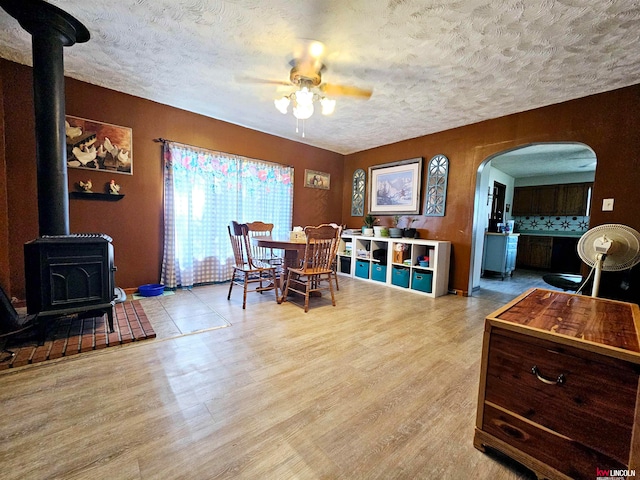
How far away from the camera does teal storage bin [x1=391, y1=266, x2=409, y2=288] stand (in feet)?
12.7

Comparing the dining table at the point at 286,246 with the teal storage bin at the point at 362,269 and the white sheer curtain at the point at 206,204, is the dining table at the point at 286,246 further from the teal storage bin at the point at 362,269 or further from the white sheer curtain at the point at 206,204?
the teal storage bin at the point at 362,269

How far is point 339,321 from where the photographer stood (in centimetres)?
258

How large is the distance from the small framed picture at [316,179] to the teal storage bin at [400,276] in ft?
7.17

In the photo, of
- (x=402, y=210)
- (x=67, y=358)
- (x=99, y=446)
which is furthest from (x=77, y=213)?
(x=402, y=210)

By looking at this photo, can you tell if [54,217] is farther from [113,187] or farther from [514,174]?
[514,174]

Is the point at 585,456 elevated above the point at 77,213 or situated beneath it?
situated beneath

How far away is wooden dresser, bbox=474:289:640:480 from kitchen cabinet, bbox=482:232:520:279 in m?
4.08

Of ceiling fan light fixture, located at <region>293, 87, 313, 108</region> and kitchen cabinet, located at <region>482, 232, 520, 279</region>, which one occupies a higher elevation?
ceiling fan light fixture, located at <region>293, 87, 313, 108</region>

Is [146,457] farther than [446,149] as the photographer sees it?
No

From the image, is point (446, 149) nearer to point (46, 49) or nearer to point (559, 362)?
point (559, 362)

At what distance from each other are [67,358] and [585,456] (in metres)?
2.82

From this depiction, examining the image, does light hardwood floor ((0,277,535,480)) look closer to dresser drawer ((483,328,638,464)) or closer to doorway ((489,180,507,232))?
dresser drawer ((483,328,638,464))

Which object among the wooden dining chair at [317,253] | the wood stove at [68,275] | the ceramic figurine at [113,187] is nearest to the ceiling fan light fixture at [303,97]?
the wooden dining chair at [317,253]

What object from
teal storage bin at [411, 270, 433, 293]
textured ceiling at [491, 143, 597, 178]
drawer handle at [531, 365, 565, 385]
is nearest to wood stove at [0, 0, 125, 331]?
drawer handle at [531, 365, 565, 385]
